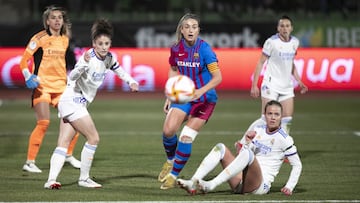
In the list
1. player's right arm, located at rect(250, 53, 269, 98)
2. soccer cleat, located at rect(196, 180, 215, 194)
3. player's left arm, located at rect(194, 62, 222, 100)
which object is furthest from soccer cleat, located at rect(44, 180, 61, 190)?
player's right arm, located at rect(250, 53, 269, 98)

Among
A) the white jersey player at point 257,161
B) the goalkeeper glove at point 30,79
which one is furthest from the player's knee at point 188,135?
the goalkeeper glove at point 30,79

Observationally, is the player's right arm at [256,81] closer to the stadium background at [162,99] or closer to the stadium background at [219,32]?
the stadium background at [162,99]

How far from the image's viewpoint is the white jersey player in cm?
818

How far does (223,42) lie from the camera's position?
955 inches

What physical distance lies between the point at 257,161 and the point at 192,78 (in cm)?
152

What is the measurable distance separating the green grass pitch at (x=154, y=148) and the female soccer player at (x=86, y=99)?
0.24 m

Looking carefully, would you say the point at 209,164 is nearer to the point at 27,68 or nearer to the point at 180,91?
the point at 180,91

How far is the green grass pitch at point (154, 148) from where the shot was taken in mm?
8773

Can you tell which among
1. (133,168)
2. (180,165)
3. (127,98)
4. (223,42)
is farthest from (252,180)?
(223,42)

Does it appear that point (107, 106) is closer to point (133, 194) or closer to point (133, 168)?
point (133, 168)

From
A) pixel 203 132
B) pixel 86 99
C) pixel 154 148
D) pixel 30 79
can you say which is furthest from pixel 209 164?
pixel 203 132

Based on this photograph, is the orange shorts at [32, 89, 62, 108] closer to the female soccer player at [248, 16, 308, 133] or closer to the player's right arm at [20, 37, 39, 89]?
the player's right arm at [20, 37, 39, 89]

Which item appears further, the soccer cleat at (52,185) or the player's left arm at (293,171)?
the soccer cleat at (52,185)

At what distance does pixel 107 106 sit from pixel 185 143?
10.9 meters
